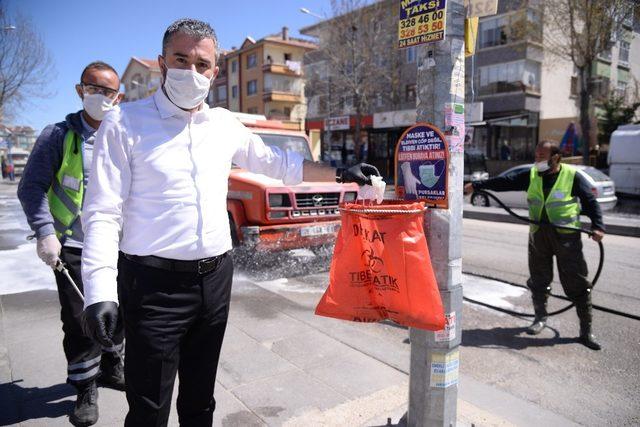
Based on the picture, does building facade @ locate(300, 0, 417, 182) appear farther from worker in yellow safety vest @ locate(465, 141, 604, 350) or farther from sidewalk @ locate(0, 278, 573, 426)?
sidewalk @ locate(0, 278, 573, 426)

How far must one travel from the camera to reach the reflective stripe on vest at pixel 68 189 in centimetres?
299

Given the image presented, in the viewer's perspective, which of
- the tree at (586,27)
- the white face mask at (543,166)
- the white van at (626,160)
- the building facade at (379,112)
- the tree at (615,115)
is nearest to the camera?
the white face mask at (543,166)

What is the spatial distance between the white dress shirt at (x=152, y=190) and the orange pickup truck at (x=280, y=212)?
4316 mm

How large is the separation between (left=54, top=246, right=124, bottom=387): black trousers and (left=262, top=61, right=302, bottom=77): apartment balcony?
49120 millimetres

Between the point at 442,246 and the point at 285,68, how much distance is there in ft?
169

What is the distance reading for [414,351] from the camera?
2.46 m

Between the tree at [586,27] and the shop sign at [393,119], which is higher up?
the tree at [586,27]

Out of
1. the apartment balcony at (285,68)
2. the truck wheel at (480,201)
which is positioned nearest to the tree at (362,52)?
the truck wheel at (480,201)

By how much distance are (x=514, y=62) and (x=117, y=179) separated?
30518mm

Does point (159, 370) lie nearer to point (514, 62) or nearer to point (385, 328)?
point (385, 328)

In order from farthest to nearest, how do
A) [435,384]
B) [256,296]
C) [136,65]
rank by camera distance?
[136,65] → [256,296] → [435,384]

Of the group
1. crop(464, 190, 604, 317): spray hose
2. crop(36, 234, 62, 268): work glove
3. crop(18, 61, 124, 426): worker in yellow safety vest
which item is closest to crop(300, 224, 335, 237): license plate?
crop(464, 190, 604, 317): spray hose

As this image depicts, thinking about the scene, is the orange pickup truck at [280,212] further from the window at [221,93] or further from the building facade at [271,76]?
the window at [221,93]

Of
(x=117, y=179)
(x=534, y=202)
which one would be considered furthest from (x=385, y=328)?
(x=117, y=179)
